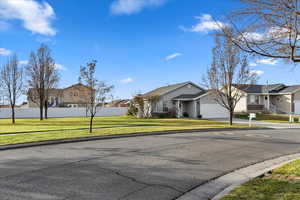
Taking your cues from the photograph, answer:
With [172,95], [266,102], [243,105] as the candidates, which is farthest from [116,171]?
[266,102]

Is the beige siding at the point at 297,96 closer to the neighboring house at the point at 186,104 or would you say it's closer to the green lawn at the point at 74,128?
the neighboring house at the point at 186,104

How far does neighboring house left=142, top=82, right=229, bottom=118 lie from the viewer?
3238cm

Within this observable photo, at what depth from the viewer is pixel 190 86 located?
1430 inches

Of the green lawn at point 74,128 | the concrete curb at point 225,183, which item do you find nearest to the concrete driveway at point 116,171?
the concrete curb at point 225,183

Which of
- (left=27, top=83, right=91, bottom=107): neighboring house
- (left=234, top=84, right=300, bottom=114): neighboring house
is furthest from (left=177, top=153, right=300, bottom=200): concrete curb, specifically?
(left=234, top=84, right=300, bottom=114): neighboring house

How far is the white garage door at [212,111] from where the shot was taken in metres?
32.5

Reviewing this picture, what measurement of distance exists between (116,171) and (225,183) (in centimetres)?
276

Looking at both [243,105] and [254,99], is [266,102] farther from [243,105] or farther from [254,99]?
[243,105]

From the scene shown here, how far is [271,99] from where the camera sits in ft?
126

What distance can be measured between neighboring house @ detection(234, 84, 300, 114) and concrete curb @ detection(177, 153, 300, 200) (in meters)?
32.1

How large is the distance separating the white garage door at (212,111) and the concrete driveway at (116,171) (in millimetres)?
24071

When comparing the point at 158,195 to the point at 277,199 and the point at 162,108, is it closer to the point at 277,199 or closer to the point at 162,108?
the point at 277,199

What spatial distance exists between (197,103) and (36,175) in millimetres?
29326

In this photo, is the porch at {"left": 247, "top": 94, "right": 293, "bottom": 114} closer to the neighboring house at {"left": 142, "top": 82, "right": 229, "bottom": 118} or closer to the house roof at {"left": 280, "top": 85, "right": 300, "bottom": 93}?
the house roof at {"left": 280, "top": 85, "right": 300, "bottom": 93}
